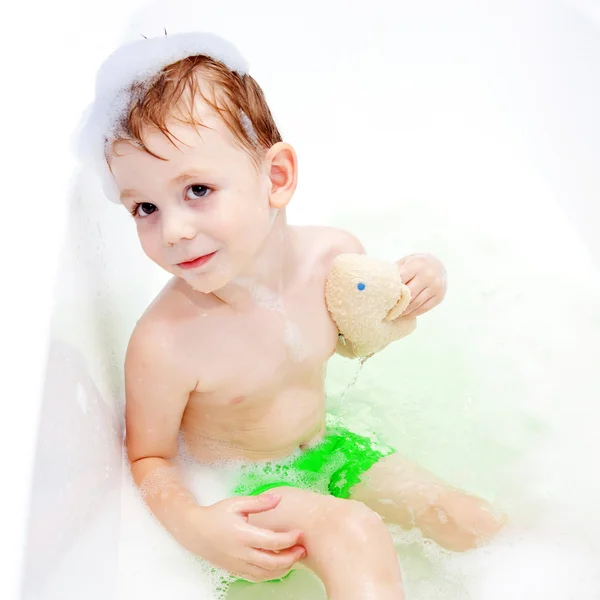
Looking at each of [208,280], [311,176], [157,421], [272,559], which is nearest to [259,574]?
[272,559]

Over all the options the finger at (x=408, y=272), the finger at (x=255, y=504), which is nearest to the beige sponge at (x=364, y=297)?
the finger at (x=408, y=272)

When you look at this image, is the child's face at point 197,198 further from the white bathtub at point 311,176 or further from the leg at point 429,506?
the leg at point 429,506

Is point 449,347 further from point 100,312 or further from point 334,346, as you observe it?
point 100,312

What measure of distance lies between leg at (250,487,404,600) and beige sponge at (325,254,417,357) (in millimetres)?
218

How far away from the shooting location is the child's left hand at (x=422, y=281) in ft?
3.35

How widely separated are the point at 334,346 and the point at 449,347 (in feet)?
1.21

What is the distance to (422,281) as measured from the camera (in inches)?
40.2

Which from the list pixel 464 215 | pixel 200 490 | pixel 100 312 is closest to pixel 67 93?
pixel 100 312

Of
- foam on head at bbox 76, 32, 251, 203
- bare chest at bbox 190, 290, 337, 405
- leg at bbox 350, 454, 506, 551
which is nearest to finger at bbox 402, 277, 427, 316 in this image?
bare chest at bbox 190, 290, 337, 405

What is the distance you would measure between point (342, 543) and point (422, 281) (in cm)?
35

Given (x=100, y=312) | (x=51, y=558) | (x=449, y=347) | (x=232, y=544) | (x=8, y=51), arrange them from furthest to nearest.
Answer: (x=449, y=347) → (x=8, y=51) → (x=100, y=312) → (x=232, y=544) → (x=51, y=558)

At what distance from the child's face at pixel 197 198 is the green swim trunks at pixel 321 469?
0.32 meters

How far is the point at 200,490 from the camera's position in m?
1.04

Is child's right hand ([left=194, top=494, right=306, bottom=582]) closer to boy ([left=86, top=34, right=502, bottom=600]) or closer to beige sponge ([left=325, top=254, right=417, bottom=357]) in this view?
boy ([left=86, top=34, right=502, bottom=600])
